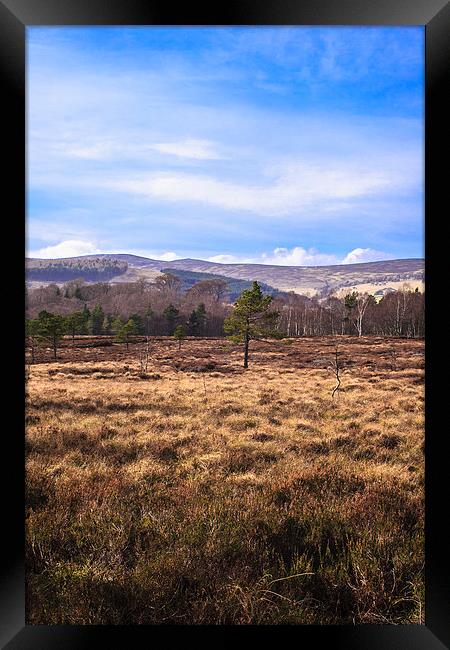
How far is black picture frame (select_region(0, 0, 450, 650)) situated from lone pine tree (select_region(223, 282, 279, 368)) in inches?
518

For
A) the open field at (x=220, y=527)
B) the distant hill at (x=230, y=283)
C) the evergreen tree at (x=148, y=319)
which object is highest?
the distant hill at (x=230, y=283)

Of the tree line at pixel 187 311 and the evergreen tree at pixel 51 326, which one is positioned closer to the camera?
the evergreen tree at pixel 51 326

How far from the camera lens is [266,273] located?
15.0m

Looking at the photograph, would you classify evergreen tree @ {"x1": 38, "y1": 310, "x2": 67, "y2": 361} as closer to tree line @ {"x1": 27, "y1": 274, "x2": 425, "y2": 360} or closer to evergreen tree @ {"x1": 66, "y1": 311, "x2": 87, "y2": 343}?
tree line @ {"x1": 27, "y1": 274, "x2": 425, "y2": 360}

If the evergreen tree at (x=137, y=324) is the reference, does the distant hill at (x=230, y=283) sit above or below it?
above

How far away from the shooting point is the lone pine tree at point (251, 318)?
49.1 feet

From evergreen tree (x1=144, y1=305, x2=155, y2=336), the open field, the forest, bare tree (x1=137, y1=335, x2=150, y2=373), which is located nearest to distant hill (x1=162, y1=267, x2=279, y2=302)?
the forest

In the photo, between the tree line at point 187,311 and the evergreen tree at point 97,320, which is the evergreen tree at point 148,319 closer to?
the tree line at point 187,311

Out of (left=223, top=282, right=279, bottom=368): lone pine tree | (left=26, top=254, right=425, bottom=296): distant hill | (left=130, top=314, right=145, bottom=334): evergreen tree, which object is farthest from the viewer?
(left=130, top=314, right=145, bottom=334): evergreen tree

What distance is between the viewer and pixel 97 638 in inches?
65.7

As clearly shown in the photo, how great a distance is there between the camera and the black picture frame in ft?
5.39

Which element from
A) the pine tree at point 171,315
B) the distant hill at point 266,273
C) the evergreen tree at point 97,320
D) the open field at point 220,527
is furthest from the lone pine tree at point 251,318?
the open field at point 220,527
